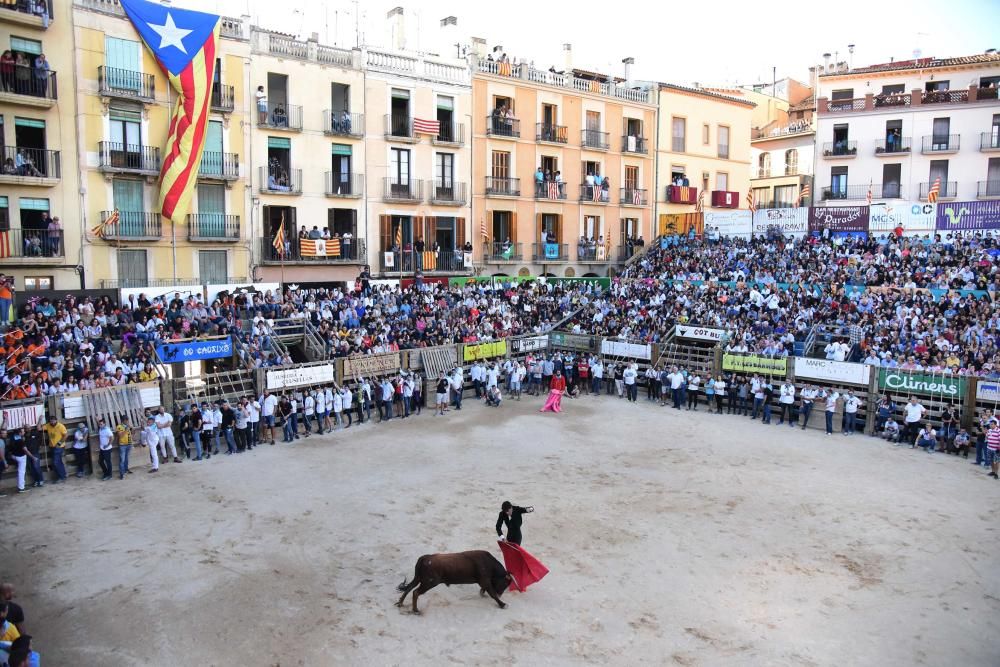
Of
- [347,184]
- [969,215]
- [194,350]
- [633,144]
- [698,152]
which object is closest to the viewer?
[194,350]

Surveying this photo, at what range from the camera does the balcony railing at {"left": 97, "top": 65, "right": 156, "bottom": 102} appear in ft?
88.3

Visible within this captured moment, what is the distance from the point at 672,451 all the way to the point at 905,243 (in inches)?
778

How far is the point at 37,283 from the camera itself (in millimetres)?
26172

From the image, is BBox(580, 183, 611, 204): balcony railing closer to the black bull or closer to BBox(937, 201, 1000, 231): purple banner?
BBox(937, 201, 1000, 231): purple banner

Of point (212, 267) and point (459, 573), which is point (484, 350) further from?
point (459, 573)

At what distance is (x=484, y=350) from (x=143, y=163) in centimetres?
1461

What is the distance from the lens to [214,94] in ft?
97.0

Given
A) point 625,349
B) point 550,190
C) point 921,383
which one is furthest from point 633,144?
point 921,383

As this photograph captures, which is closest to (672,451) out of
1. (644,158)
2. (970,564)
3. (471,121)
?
(970,564)

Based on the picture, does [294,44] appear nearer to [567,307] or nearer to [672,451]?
[567,307]

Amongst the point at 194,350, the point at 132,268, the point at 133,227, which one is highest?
the point at 133,227

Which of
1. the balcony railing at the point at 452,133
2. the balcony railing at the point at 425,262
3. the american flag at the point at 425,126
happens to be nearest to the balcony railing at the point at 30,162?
the balcony railing at the point at 425,262

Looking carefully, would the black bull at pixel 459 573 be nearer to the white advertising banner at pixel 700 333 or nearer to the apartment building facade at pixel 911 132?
the white advertising banner at pixel 700 333

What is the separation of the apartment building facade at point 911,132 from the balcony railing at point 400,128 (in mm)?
26016
